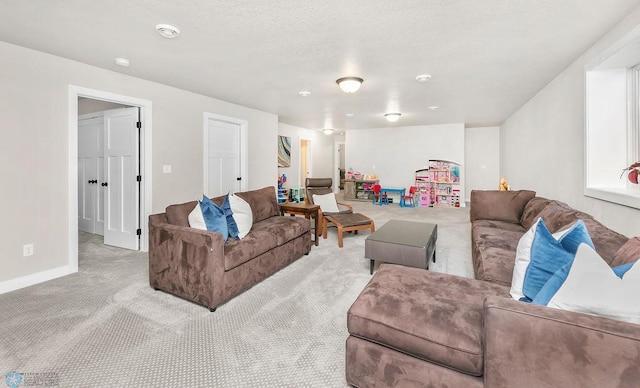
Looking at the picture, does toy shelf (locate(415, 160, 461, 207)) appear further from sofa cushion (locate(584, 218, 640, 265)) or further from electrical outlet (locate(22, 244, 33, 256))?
electrical outlet (locate(22, 244, 33, 256))

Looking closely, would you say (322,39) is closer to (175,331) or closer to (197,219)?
(197,219)

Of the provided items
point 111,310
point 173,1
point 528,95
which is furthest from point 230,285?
point 528,95

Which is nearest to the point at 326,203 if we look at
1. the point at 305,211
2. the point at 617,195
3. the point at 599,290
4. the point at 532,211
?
the point at 305,211

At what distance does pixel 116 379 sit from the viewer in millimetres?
1584

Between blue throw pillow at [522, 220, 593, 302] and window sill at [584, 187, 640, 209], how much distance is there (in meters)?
1.25

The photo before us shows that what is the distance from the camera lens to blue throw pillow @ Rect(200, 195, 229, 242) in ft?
8.59

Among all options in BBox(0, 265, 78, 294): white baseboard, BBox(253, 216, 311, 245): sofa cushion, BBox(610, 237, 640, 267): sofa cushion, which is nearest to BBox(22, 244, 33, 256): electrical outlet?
BBox(0, 265, 78, 294): white baseboard

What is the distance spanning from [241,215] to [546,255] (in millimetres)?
2494

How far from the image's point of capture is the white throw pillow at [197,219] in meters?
2.60

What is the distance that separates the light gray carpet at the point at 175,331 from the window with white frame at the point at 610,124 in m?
1.50

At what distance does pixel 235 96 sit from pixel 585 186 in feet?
15.3

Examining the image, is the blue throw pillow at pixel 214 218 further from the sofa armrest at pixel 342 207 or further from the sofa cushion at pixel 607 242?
the sofa armrest at pixel 342 207

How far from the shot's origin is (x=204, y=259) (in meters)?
2.34

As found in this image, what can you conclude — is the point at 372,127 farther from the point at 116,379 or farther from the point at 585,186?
the point at 116,379
